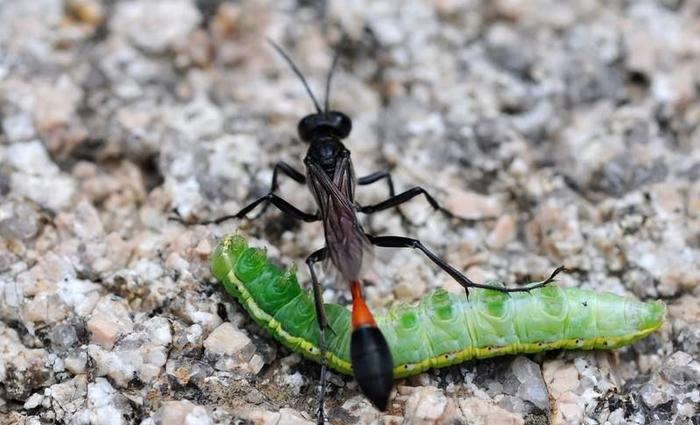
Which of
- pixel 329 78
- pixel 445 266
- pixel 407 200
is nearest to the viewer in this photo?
pixel 445 266

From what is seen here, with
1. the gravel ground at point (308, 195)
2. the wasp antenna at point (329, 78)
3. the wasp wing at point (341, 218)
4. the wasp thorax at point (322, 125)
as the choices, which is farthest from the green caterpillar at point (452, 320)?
the wasp antenna at point (329, 78)

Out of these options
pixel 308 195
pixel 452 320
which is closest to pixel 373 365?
pixel 452 320

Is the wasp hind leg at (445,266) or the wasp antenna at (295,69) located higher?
the wasp antenna at (295,69)

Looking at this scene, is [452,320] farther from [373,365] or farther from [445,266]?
[373,365]

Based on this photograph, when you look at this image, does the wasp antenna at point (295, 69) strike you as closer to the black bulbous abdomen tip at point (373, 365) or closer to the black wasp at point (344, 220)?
the black wasp at point (344, 220)

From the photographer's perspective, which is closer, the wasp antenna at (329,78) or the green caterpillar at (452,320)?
the green caterpillar at (452,320)

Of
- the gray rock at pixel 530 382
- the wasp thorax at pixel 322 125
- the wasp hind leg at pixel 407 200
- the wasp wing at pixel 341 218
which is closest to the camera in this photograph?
the gray rock at pixel 530 382

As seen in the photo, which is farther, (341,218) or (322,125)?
(322,125)

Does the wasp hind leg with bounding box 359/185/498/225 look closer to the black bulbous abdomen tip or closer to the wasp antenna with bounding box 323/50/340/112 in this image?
the wasp antenna with bounding box 323/50/340/112
